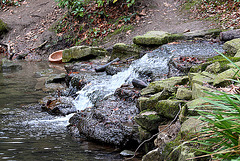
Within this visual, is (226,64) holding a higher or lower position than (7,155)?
higher

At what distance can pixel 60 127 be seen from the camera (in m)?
5.40

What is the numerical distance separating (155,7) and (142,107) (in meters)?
10.4

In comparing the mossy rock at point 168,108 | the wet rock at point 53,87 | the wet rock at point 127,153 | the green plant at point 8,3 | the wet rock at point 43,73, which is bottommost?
the wet rock at point 53,87

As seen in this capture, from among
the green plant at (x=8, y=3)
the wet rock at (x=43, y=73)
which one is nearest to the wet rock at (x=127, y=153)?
the wet rock at (x=43, y=73)

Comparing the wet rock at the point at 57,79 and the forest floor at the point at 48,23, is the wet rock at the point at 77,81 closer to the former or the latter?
the wet rock at the point at 57,79

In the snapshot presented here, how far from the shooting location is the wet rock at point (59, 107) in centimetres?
629

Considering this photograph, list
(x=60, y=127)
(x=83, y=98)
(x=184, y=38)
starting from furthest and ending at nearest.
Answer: (x=184, y=38), (x=83, y=98), (x=60, y=127)

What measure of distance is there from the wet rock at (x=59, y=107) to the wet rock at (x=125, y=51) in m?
2.98

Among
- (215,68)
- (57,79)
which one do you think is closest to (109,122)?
(215,68)

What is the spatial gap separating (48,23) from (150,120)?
14265 mm

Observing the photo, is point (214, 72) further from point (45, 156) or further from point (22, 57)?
point (22, 57)

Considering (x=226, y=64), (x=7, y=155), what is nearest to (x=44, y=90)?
(x=7, y=155)

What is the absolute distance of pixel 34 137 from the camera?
15.3 feet

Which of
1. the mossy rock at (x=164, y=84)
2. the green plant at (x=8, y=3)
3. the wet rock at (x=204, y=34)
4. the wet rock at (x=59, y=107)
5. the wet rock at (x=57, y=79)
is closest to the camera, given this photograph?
the mossy rock at (x=164, y=84)
